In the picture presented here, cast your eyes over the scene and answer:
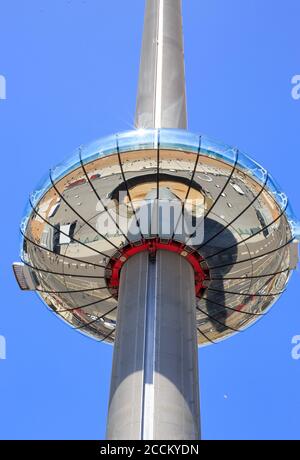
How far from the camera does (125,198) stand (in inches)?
642

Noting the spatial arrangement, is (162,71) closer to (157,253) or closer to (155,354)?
(157,253)

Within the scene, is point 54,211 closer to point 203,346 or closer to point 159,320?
point 159,320

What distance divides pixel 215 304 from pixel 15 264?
5.19m

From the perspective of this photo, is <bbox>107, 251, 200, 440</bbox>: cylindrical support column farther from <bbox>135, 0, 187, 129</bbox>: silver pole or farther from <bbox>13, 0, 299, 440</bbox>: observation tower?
<bbox>135, 0, 187, 129</bbox>: silver pole

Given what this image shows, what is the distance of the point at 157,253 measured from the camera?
15.8m

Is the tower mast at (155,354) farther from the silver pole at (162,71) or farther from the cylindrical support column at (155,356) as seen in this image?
the silver pole at (162,71)

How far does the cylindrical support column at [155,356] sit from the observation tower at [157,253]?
25mm

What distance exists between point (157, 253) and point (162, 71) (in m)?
8.08

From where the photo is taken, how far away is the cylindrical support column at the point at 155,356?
12.8 m

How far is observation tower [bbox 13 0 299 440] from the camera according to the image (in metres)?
13.6

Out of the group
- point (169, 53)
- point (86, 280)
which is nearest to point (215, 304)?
point (86, 280)

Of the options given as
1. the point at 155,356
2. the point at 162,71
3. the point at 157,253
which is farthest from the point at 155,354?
the point at 162,71

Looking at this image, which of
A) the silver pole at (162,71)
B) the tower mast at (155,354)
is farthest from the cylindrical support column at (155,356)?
the silver pole at (162,71)
